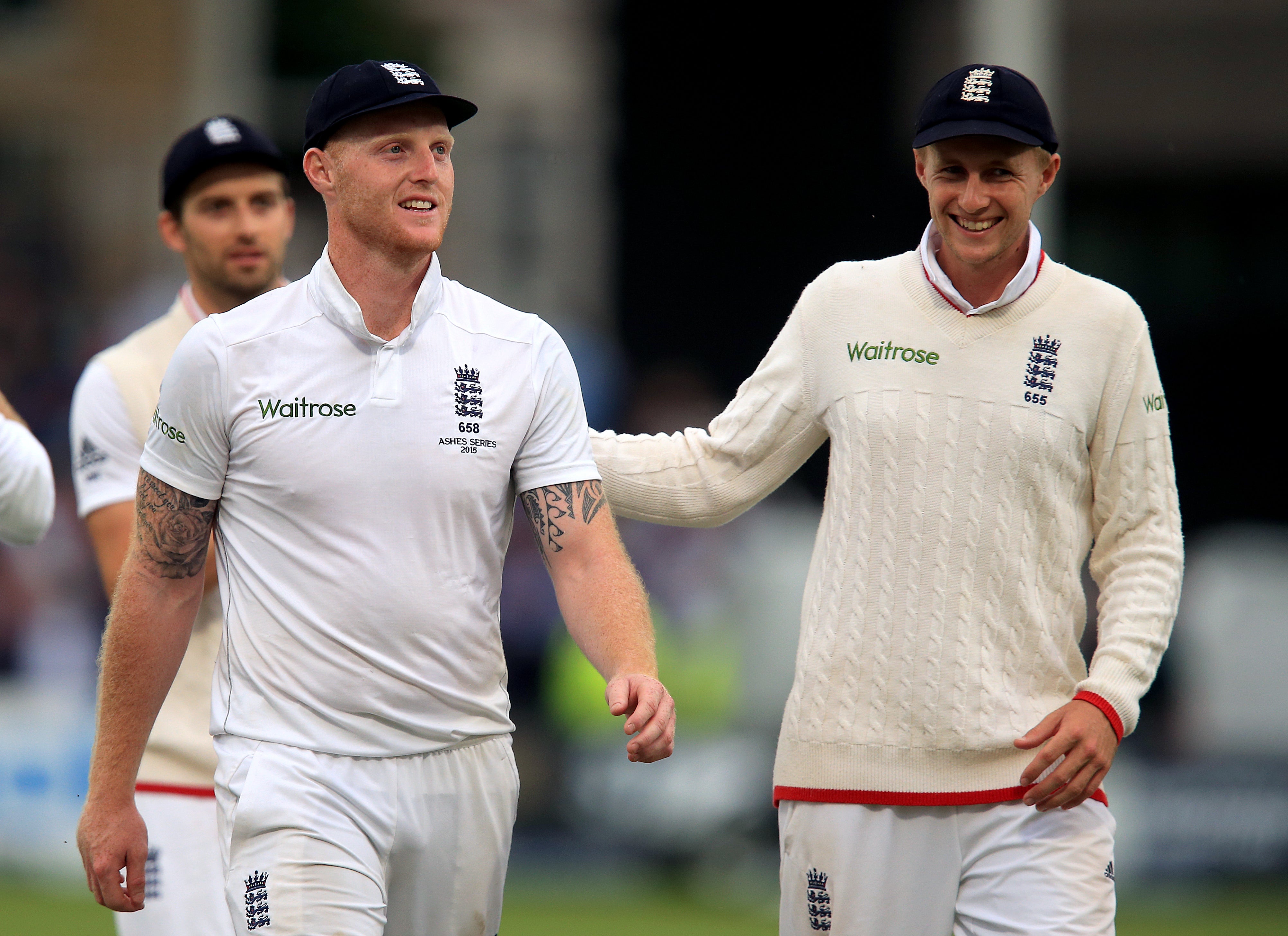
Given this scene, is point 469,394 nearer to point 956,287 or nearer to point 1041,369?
point 956,287

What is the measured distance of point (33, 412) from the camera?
41.4 feet

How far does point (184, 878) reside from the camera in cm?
467

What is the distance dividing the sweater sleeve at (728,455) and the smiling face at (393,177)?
0.93 meters

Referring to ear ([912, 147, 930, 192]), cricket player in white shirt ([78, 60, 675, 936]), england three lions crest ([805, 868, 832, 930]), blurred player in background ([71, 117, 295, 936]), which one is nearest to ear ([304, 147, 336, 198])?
cricket player in white shirt ([78, 60, 675, 936])

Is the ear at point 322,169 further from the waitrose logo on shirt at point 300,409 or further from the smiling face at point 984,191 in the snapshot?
the smiling face at point 984,191

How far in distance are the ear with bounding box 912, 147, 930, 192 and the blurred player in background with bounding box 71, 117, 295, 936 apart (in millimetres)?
1788

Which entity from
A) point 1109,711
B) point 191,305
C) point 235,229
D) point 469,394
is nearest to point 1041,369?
point 1109,711

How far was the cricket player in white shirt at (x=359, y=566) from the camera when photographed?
3.80 metres

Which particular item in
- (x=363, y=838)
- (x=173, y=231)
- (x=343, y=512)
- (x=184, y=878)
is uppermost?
(x=173, y=231)

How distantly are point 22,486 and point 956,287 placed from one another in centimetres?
227

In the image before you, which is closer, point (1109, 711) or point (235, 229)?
point (1109, 711)

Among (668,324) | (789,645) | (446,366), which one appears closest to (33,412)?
(668,324)

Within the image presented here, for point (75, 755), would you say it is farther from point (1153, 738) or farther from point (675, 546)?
point (1153, 738)

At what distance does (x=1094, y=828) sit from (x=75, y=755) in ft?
22.7
